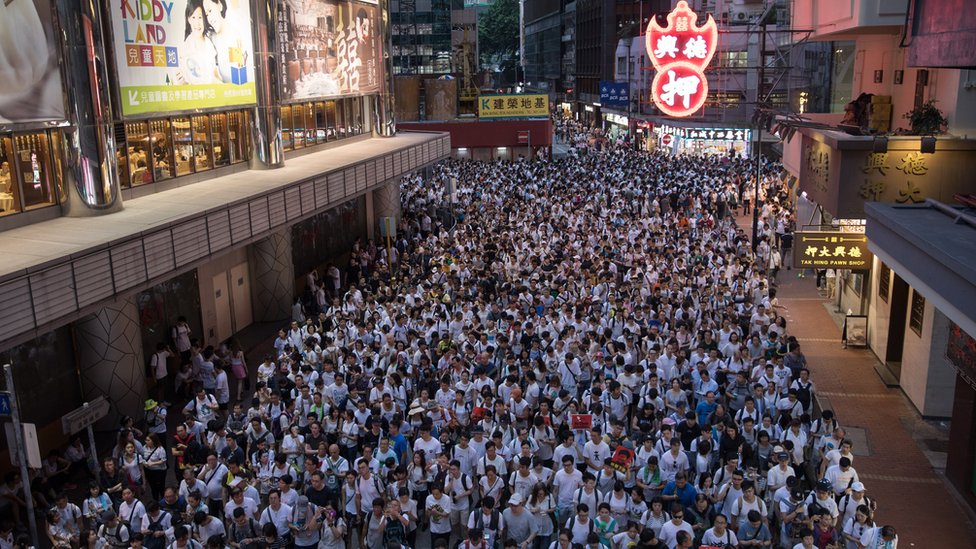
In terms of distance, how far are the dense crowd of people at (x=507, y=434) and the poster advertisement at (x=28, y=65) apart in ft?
16.2

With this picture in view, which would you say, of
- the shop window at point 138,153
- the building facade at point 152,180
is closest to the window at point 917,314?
the building facade at point 152,180

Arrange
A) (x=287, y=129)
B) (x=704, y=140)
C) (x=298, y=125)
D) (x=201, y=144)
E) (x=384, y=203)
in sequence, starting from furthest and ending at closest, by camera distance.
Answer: (x=704, y=140) → (x=384, y=203) → (x=298, y=125) → (x=287, y=129) → (x=201, y=144)

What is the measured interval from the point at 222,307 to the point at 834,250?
1350 cm

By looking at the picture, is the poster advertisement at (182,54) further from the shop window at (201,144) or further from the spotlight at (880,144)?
the spotlight at (880,144)

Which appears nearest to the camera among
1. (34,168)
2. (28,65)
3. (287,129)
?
(28,65)

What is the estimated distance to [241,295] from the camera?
21.5 metres

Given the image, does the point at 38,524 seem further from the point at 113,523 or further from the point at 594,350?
the point at 594,350

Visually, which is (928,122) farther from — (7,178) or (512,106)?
(512,106)

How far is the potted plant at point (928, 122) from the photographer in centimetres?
1645

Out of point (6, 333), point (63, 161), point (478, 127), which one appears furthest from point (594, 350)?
point (478, 127)

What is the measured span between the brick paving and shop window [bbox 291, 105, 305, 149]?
46.4 ft

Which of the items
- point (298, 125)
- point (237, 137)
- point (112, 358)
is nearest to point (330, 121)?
point (298, 125)

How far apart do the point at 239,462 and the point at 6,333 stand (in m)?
3.18

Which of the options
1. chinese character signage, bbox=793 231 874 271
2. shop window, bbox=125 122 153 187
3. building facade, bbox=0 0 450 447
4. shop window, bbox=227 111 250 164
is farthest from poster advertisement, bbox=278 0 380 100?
chinese character signage, bbox=793 231 874 271
